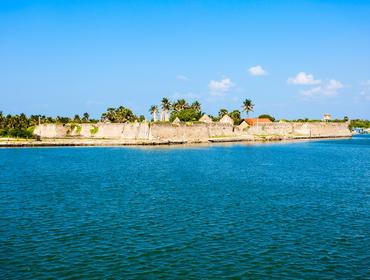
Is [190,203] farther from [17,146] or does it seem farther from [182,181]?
[17,146]

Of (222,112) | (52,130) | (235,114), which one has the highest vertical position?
(222,112)

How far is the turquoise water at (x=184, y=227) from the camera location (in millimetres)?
13391

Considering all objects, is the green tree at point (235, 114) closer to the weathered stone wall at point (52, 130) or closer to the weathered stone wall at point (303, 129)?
A: the weathered stone wall at point (303, 129)

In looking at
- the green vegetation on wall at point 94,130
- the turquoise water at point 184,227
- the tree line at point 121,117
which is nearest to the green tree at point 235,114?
the tree line at point 121,117

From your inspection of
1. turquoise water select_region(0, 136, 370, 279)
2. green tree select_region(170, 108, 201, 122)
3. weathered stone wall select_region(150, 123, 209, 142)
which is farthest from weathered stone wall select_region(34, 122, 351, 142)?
turquoise water select_region(0, 136, 370, 279)

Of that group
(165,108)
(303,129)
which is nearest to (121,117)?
(165,108)

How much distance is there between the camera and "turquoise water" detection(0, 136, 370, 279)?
1339cm

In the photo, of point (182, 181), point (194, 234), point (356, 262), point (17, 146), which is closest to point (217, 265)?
point (194, 234)

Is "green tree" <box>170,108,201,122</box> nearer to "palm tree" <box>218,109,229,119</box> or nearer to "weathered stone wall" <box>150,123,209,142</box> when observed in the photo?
"palm tree" <box>218,109,229,119</box>

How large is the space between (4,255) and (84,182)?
17.1 meters

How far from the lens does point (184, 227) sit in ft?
59.4

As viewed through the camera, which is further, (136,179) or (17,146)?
(17,146)

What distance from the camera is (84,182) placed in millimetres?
31578

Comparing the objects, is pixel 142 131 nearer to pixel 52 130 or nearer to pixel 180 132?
pixel 180 132
